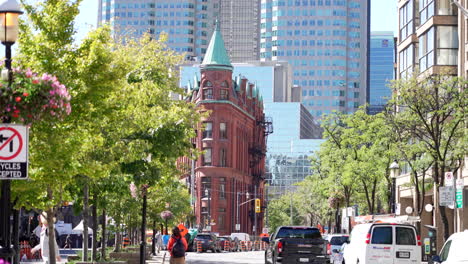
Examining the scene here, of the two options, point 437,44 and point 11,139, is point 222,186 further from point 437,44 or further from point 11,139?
point 11,139

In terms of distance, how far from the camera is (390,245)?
96.4ft

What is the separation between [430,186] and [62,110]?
3913cm

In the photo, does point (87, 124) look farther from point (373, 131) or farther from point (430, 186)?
point (373, 131)

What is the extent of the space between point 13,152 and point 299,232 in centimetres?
2293

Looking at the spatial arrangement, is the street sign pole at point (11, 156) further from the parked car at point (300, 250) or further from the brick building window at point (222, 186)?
the brick building window at point (222, 186)

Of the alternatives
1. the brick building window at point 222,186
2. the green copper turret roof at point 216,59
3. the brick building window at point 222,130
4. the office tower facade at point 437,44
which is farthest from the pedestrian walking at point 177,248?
the brick building window at point 222,186

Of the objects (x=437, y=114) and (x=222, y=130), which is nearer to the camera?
(x=437, y=114)

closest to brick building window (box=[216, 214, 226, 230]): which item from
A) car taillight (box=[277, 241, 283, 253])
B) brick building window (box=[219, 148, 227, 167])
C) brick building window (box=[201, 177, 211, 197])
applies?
brick building window (box=[201, 177, 211, 197])

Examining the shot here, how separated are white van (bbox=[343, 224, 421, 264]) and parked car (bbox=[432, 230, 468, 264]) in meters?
10.2

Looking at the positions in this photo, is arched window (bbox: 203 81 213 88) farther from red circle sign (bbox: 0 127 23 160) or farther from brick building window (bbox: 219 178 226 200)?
red circle sign (bbox: 0 127 23 160)

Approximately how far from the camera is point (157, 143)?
28.8 meters

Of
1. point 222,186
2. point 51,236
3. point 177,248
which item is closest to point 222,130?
point 222,186

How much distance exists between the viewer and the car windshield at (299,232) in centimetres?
3522

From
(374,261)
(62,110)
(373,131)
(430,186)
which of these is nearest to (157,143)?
(374,261)
